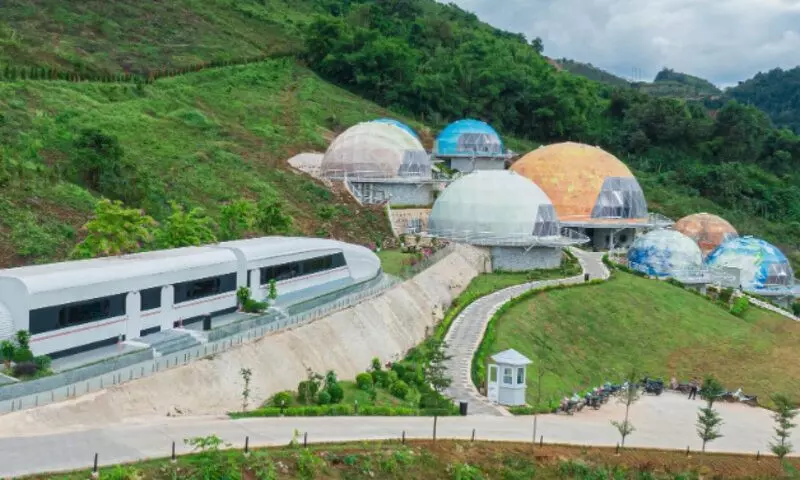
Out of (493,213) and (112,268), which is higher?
(493,213)

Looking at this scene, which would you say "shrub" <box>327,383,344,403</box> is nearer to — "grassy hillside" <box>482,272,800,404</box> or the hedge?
the hedge

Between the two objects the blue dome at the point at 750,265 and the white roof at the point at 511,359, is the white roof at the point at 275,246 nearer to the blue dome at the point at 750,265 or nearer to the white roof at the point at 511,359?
the white roof at the point at 511,359

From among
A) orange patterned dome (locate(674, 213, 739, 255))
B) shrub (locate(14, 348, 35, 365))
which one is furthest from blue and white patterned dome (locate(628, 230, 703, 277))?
shrub (locate(14, 348, 35, 365))

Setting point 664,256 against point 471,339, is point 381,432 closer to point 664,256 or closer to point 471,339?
point 471,339

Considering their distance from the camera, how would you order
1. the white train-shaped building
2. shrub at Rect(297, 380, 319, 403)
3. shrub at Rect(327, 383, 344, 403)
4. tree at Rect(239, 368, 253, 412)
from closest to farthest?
the white train-shaped building < tree at Rect(239, 368, 253, 412) < shrub at Rect(297, 380, 319, 403) < shrub at Rect(327, 383, 344, 403)

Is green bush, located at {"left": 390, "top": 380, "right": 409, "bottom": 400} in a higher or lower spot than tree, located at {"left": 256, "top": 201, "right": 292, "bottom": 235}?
lower

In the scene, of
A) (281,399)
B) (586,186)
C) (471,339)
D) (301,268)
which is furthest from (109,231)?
(586,186)

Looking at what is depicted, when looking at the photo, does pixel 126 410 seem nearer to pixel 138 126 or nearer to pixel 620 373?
pixel 620 373

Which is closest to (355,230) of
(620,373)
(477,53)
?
(620,373)
